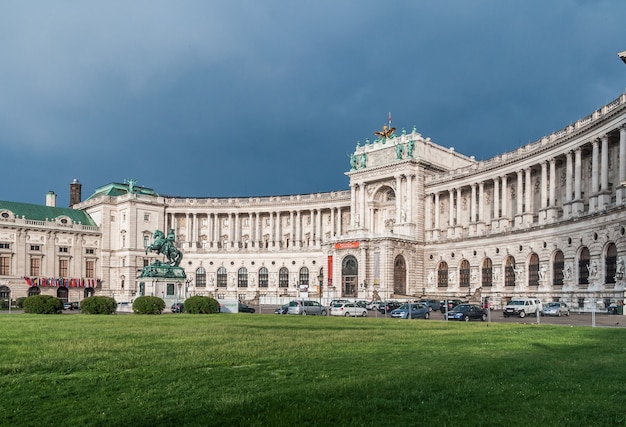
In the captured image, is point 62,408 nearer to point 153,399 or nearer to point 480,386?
point 153,399

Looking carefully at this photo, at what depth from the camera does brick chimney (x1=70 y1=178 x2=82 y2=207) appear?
14375 cm

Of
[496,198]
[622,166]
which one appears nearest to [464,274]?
[496,198]

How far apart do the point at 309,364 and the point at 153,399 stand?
627 centimetres

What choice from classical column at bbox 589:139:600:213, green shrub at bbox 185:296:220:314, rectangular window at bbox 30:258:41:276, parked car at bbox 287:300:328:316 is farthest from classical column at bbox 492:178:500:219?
rectangular window at bbox 30:258:41:276

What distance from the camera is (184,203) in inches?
5330

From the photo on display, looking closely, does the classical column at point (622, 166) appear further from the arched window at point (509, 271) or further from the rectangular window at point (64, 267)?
the rectangular window at point (64, 267)

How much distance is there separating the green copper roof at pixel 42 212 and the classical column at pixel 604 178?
9511 centimetres

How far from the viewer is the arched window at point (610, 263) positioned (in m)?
66.4

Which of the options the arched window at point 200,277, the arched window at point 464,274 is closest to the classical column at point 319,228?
the arched window at point 200,277

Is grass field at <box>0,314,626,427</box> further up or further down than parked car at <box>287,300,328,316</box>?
further up

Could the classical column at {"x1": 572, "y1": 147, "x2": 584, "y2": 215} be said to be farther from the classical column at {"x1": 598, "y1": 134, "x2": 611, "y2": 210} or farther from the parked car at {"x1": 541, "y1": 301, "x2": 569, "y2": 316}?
the parked car at {"x1": 541, "y1": 301, "x2": 569, "y2": 316}

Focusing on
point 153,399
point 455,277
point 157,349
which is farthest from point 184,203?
point 153,399

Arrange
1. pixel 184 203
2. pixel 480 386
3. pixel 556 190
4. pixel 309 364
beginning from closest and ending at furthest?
pixel 480 386 → pixel 309 364 → pixel 556 190 → pixel 184 203

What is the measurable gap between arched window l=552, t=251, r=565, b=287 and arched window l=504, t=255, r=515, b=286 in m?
8.60
